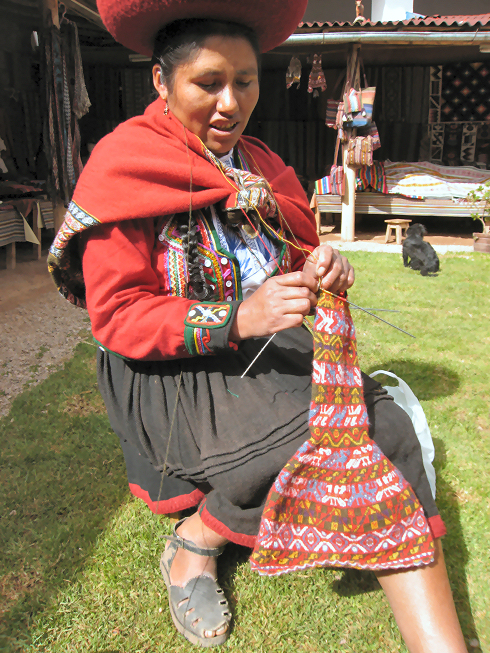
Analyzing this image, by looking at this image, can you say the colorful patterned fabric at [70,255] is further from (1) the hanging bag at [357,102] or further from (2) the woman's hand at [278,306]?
(1) the hanging bag at [357,102]

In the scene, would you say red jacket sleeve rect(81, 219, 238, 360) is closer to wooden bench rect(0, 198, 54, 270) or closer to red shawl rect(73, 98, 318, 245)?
red shawl rect(73, 98, 318, 245)

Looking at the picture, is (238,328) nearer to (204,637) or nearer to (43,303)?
(204,637)

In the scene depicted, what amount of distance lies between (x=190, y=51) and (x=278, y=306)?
0.83 metres

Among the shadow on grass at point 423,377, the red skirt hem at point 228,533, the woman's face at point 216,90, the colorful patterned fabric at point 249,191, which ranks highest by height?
the woman's face at point 216,90

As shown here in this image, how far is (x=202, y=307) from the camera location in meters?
1.50

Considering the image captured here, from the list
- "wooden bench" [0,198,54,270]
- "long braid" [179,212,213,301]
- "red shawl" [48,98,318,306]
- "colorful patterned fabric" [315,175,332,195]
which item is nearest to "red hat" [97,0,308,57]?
"red shawl" [48,98,318,306]

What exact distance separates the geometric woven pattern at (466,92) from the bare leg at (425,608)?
10.7 metres

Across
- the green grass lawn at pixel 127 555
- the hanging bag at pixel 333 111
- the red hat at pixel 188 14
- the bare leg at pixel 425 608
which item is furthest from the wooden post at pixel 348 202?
the bare leg at pixel 425 608

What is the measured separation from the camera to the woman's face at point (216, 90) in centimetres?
149

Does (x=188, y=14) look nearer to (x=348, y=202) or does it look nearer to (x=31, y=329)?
(x=31, y=329)

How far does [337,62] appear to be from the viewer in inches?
387

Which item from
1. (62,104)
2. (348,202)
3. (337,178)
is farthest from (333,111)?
(62,104)

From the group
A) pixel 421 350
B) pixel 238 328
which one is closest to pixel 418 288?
pixel 421 350

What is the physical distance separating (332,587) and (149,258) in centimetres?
136
